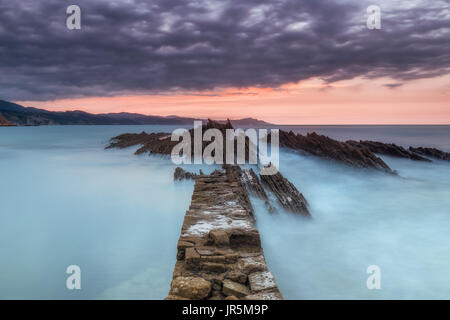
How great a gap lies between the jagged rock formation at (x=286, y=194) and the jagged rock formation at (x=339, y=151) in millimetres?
7491

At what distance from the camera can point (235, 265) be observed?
4.12 meters

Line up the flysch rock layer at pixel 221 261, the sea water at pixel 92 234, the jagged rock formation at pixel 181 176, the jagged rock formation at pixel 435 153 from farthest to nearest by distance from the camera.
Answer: the jagged rock formation at pixel 435 153
the jagged rock formation at pixel 181 176
the sea water at pixel 92 234
the flysch rock layer at pixel 221 261

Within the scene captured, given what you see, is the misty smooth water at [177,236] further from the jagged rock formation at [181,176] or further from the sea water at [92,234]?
the jagged rock formation at [181,176]

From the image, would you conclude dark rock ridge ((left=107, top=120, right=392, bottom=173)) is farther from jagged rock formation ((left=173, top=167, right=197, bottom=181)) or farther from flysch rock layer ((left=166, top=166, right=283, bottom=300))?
flysch rock layer ((left=166, top=166, right=283, bottom=300))

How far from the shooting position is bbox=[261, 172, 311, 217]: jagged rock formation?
945cm

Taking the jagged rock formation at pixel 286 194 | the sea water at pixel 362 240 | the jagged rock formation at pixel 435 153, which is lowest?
the sea water at pixel 362 240

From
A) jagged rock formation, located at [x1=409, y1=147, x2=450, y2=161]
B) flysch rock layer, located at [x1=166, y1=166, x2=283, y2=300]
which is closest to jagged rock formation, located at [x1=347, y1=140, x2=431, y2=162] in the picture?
jagged rock formation, located at [x1=409, y1=147, x2=450, y2=161]

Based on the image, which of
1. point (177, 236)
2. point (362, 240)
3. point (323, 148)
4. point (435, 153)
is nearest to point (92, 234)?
point (177, 236)

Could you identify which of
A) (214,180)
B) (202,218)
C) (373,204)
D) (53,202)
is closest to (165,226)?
(214,180)

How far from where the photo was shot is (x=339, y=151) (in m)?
17.6

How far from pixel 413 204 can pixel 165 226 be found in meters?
10.00

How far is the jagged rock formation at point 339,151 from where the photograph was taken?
1619cm

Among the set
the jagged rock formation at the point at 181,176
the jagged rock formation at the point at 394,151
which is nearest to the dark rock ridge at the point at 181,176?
the jagged rock formation at the point at 181,176

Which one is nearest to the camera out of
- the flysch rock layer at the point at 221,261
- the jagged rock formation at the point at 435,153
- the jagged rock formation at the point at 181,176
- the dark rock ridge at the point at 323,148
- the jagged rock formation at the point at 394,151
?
the flysch rock layer at the point at 221,261
